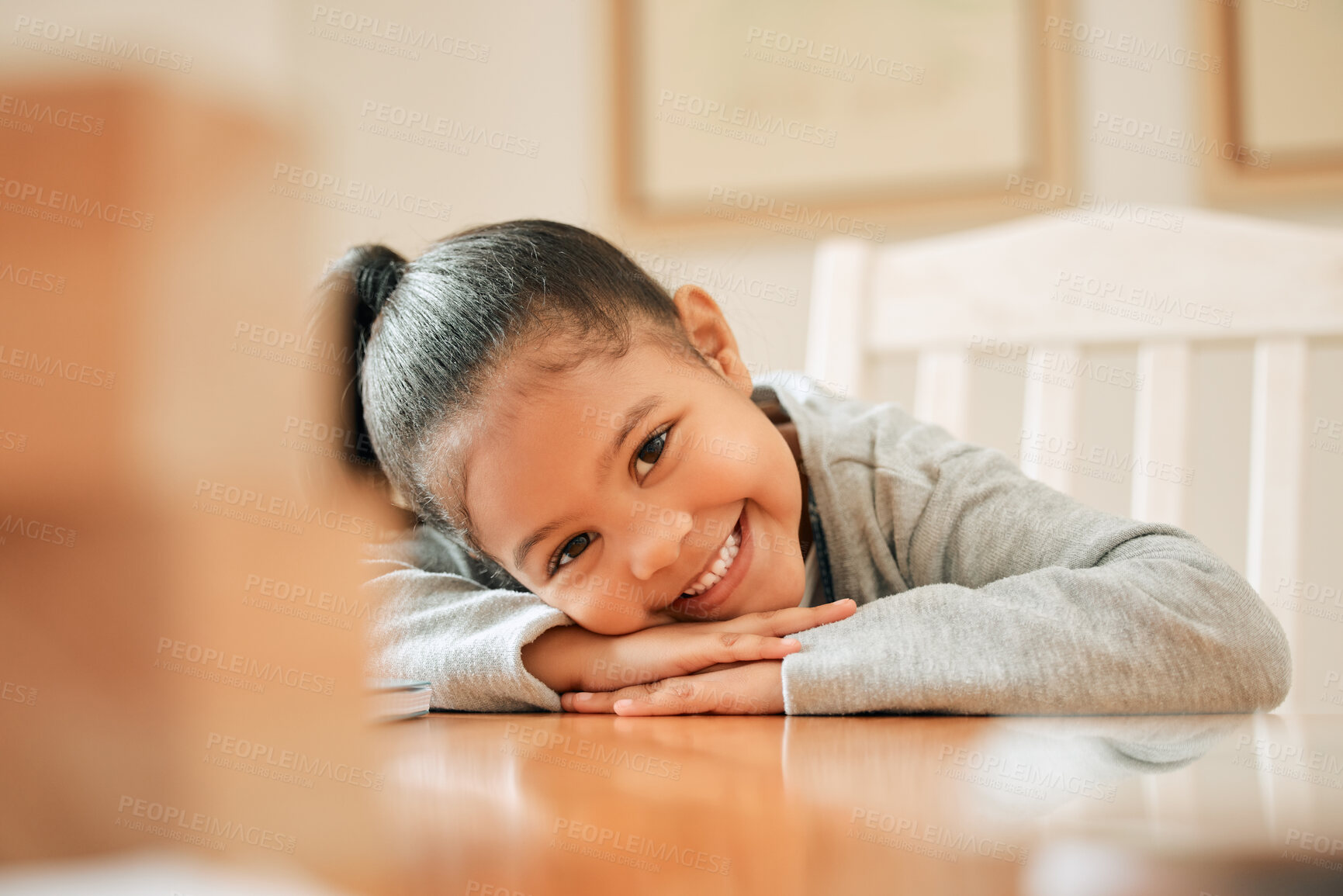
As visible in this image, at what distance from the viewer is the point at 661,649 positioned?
2.09 feet

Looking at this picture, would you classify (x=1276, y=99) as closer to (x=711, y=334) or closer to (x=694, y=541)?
(x=711, y=334)

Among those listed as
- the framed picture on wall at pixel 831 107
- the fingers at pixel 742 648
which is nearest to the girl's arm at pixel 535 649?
the fingers at pixel 742 648

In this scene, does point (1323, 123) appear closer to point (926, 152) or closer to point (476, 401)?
point (926, 152)

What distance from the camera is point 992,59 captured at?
1445mm

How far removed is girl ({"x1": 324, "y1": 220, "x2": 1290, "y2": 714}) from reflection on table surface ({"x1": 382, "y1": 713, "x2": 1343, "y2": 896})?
6 centimetres

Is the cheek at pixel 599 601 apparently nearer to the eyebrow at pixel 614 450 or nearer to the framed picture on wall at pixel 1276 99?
the eyebrow at pixel 614 450

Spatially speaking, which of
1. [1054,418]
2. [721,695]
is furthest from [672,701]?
[1054,418]

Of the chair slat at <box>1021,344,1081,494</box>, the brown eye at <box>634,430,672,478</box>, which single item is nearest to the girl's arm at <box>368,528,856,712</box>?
the brown eye at <box>634,430,672,478</box>

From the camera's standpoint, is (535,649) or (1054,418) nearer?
(535,649)

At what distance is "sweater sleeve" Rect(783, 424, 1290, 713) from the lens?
53cm

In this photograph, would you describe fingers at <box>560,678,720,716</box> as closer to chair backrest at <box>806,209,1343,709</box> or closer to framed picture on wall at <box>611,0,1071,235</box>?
chair backrest at <box>806,209,1343,709</box>

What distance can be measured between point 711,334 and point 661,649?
0.29 m

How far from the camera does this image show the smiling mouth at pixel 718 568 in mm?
728

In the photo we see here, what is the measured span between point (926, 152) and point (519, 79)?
0.67 metres
